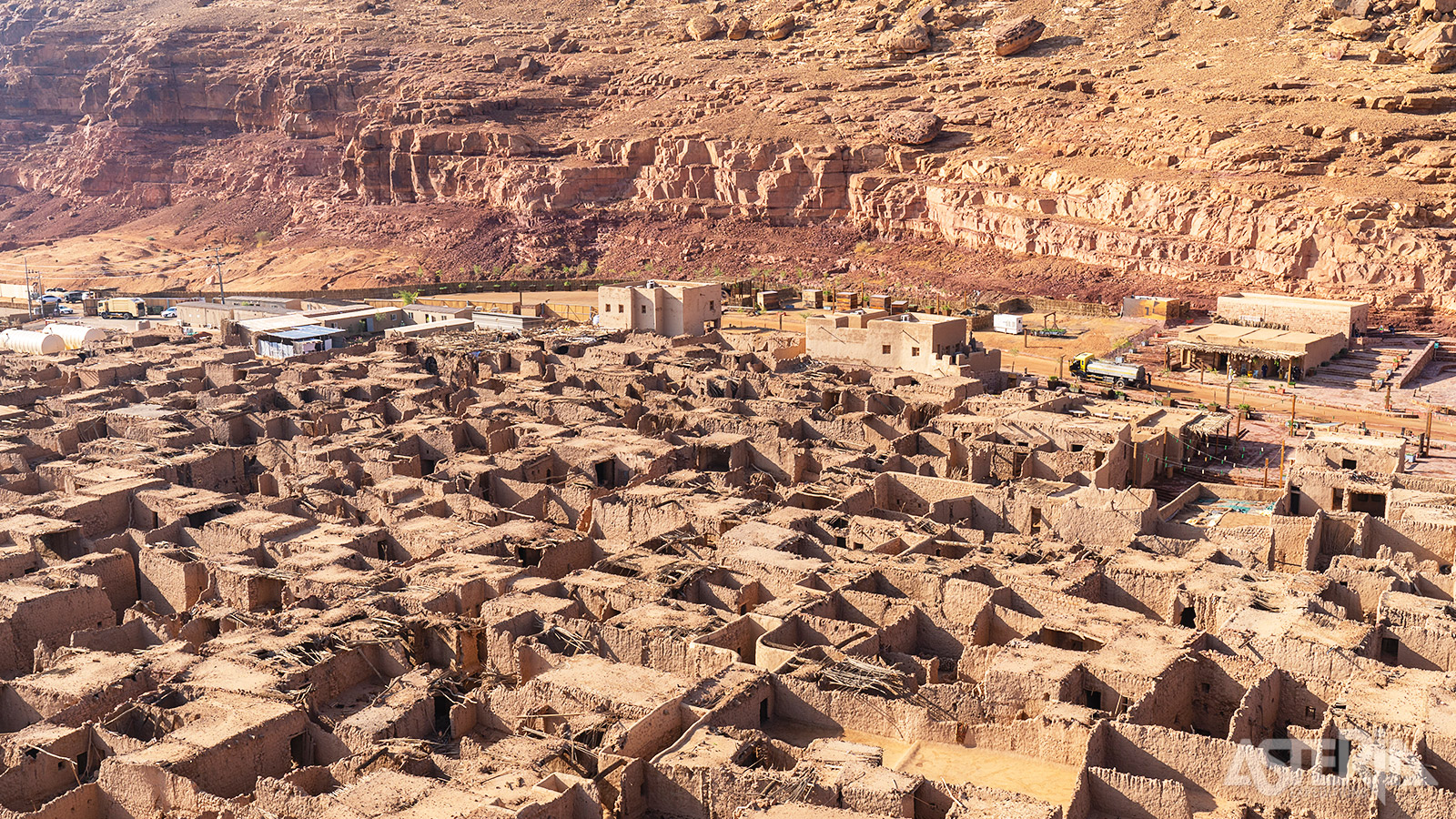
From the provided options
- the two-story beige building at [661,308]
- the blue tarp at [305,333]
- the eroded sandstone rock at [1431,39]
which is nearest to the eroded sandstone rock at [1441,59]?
the eroded sandstone rock at [1431,39]

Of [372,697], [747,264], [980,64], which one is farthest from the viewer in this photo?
[980,64]

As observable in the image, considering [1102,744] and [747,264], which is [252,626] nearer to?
[1102,744]

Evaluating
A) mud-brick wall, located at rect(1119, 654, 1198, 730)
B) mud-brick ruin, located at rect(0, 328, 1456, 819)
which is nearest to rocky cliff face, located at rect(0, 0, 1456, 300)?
mud-brick ruin, located at rect(0, 328, 1456, 819)

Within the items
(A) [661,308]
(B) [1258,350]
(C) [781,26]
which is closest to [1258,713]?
(B) [1258,350]

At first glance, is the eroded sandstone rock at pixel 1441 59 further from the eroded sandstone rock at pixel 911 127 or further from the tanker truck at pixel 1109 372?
the tanker truck at pixel 1109 372

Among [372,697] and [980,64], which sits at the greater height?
[980,64]

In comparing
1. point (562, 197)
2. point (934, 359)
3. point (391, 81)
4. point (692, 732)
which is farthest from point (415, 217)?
point (692, 732)
